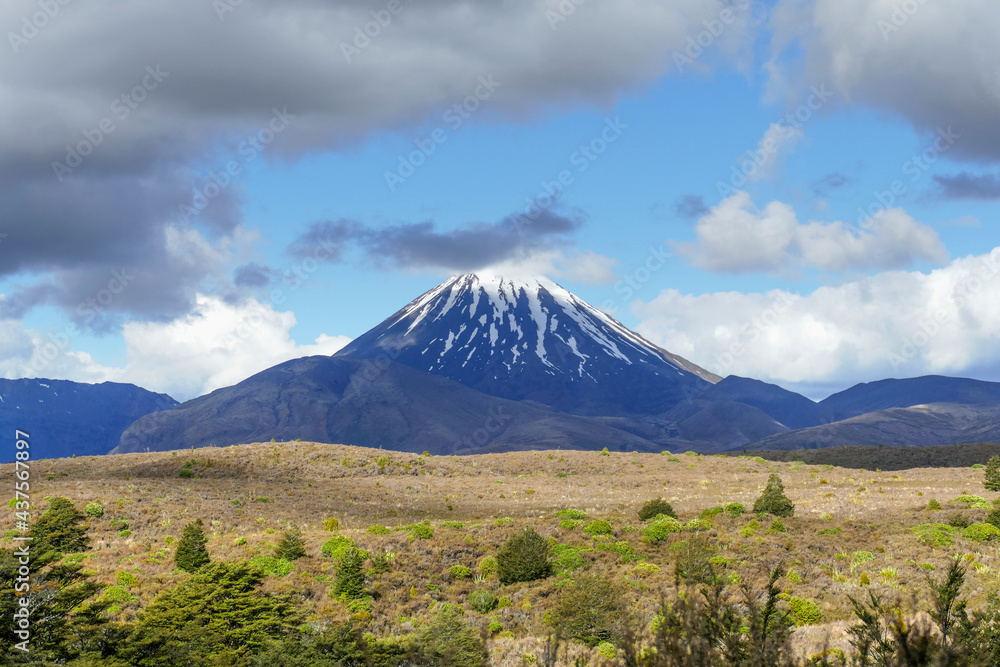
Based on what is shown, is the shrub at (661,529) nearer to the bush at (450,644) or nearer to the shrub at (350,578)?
the bush at (450,644)

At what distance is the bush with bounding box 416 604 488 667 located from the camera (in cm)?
1595

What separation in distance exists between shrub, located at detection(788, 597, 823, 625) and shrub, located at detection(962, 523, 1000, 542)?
10.0 metres

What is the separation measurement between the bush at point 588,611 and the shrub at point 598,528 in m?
6.54

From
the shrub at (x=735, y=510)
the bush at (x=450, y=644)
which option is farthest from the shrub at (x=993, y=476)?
the bush at (x=450, y=644)

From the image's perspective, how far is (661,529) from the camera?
2756cm

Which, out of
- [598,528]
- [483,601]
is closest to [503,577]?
[483,601]

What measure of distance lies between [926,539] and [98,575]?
92.4ft

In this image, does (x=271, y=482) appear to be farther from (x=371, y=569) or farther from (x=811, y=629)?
(x=811, y=629)

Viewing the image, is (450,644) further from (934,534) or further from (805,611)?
(934,534)

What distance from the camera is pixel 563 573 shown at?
2373cm

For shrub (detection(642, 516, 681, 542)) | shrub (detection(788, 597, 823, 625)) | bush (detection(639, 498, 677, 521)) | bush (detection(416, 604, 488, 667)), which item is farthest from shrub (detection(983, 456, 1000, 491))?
bush (detection(416, 604, 488, 667))

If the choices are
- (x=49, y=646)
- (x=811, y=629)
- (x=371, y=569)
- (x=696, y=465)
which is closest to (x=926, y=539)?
(x=811, y=629)

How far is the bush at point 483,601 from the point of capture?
2166 centimetres

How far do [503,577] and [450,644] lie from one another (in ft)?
24.2
